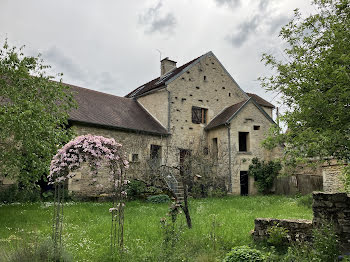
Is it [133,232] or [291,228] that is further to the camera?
[133,232]

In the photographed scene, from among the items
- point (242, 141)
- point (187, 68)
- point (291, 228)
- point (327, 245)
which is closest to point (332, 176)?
point (242, 141)

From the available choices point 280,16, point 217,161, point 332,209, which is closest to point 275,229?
point 332,209

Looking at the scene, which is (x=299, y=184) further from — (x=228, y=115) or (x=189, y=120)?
(x=189, y=120)

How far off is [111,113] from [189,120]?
526 cm

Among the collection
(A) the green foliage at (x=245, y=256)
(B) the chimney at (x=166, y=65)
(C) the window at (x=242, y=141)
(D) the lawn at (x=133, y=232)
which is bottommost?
(D) the lawn at (x=133, y=232)

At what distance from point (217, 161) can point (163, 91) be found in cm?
573

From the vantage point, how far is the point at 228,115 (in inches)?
749

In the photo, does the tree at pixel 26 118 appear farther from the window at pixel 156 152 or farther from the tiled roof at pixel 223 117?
the tiled roof at pixel 223 117

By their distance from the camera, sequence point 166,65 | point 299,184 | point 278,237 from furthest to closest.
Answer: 1. point 166,65
2. point 299,184
3. point 278,237

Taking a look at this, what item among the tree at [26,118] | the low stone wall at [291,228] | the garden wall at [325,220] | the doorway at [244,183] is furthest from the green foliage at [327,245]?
the doorway at [244,183]

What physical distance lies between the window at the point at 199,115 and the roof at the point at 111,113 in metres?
2.63

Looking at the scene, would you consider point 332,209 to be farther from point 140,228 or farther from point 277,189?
point 277,189

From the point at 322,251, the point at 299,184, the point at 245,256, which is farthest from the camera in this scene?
the point at 299,184

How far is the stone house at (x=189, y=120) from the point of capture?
55.2 feet
